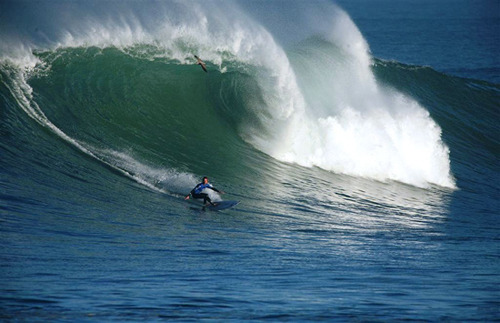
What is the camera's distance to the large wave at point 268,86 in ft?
54.9

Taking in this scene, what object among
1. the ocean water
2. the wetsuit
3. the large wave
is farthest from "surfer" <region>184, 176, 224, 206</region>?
the large wave

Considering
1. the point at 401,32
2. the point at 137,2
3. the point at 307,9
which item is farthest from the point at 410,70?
the point at 401,32

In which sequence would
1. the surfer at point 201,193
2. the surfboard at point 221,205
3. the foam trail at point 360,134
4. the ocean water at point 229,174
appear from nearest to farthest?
the ocean water at point 229,174 < the surfboard at point 221,205 < the surfer at point 201,193 < the foam trail at point 360,134

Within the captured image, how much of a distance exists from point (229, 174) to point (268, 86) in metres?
3.86

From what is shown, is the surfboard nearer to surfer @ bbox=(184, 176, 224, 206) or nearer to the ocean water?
surfer @ bbox=(184, 176, 224, 206)

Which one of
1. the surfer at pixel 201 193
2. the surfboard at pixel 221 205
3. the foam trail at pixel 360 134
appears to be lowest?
the surfboard at pixel 221 205

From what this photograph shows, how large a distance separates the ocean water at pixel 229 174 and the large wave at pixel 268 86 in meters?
0.06

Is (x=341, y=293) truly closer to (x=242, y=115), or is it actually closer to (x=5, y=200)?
(x=5, y=200)

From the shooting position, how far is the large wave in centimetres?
1672

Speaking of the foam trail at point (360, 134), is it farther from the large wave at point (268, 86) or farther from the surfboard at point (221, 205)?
the surfboard at point (221, 205)

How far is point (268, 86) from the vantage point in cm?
1759

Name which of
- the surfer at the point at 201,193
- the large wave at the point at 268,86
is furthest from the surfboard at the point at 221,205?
the large wave at the point at 268,86

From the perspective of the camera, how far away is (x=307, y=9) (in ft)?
86.5

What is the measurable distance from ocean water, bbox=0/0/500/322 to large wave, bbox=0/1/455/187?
0.19 feet
